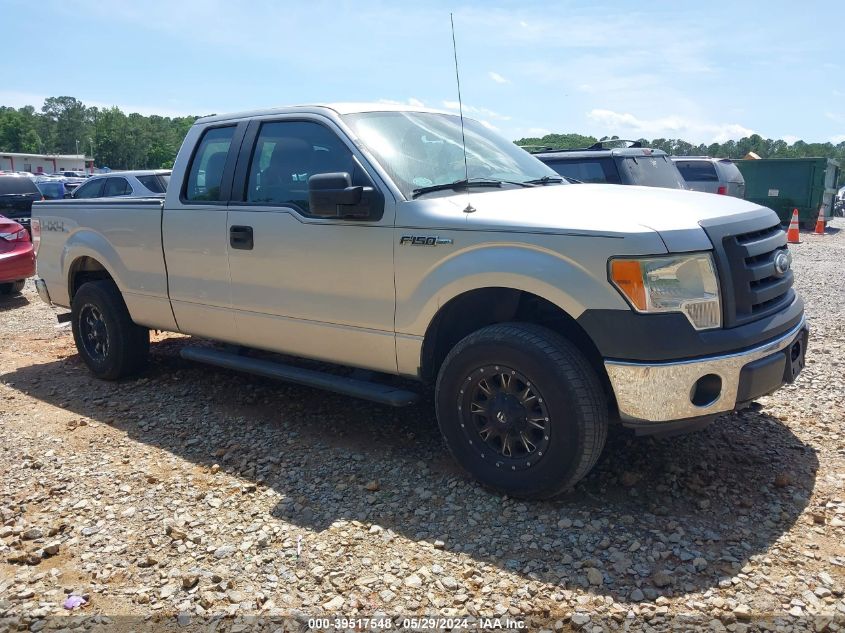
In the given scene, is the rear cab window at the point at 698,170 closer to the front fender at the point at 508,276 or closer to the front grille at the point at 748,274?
the front grille at the point at 748,274

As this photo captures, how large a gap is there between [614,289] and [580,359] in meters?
0.38

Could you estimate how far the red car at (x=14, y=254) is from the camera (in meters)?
9.27

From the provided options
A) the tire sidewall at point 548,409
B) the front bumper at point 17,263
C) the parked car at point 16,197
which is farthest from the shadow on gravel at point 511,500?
the parked car at point 16,197

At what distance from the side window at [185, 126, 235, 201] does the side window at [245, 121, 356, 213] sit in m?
0.32

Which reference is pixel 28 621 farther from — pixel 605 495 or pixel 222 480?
pixel 605 495

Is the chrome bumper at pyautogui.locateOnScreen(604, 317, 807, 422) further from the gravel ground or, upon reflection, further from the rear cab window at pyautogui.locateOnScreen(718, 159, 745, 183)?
the rear cab window at pyautogui.locateOnScreen(718, 159, 745, 183)

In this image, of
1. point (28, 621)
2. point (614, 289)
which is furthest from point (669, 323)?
point (28, 621)

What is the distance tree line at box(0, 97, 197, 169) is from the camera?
5197 inches

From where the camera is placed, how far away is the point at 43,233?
20.5 ft

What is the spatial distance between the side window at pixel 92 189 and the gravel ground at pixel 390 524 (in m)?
9.19

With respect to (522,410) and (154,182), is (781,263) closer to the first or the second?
(522,410)

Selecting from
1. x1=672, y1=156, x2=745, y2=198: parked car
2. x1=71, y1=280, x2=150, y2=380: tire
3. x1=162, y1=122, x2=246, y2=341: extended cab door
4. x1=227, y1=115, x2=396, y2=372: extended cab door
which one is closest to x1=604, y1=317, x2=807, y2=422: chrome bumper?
x1=227, y1=115, x2=396, y2=372: extended cab door

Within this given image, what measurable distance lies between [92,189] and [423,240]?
11.9 m

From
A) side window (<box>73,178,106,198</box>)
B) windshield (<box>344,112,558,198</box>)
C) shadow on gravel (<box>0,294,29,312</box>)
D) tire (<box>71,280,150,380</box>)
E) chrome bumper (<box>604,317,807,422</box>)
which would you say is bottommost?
shadow on gravel (<box>0,294,29,312</box>)
